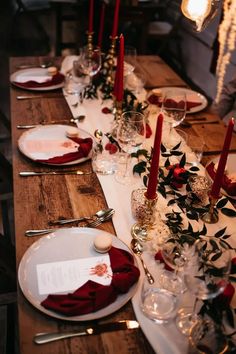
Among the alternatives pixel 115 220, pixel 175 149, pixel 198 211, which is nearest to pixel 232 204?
pixel 198 211

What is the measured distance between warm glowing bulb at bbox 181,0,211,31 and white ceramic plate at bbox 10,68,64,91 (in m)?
0.79

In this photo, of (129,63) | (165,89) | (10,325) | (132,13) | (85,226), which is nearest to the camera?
(85,226)

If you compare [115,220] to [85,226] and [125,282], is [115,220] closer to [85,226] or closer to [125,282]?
[85,226]

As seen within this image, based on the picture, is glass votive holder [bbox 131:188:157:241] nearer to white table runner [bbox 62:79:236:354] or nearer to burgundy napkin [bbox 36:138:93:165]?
white table runner [bbox 62:79:236:354]

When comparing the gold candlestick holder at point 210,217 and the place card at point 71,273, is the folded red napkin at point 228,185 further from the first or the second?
the place card at point 71,273

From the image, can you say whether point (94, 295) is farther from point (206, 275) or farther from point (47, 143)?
point (47, 143)

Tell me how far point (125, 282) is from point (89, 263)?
0.13 meters

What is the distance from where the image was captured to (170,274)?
1.02 m

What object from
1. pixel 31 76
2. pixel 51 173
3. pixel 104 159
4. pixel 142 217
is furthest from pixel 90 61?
pixel 142 217

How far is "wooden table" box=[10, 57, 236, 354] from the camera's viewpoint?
0.87 m

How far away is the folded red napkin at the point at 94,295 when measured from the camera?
0.91m

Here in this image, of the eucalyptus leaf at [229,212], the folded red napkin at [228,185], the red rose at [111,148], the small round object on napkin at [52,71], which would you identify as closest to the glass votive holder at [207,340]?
the eucalyptus leaf at [229,212]

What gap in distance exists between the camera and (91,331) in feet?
2.91

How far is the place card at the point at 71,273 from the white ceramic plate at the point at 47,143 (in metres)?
0.47
